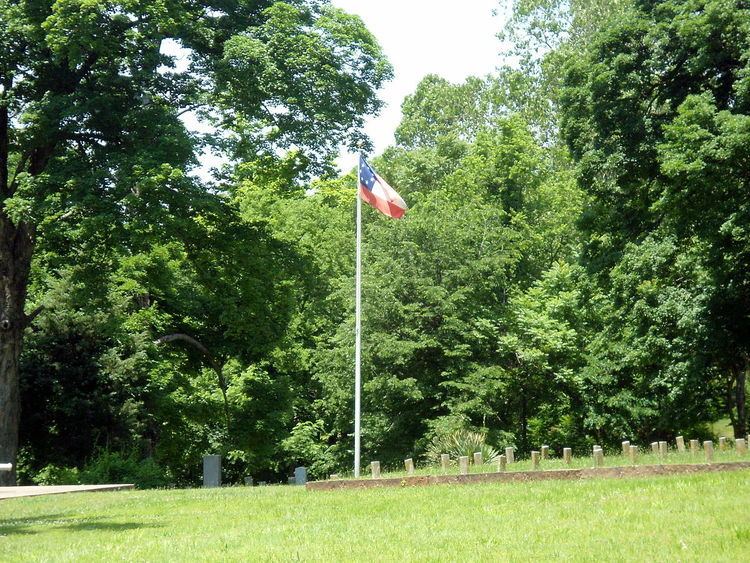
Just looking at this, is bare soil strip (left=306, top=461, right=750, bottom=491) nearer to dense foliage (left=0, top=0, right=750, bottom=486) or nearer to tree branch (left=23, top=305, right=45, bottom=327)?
dense foliage (left=0, top=0, right=750, bottom=486)

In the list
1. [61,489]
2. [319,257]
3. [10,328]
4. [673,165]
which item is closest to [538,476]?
[61,489]

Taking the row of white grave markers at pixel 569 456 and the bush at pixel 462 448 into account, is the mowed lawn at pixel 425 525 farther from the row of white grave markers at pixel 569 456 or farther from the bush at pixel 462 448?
A: the bush at pixel 462 448

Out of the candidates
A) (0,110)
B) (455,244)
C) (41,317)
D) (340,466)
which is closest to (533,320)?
(455,244)

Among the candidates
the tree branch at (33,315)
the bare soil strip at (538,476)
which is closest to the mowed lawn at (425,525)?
the bare soil strip at (538,476)

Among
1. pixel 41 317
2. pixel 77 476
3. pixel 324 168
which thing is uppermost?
pixel 324 168

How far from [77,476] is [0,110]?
10972 mm

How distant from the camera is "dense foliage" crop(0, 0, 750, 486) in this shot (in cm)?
2736

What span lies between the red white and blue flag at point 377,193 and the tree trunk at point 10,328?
33.2 feet

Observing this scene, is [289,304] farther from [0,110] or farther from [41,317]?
[0,110]

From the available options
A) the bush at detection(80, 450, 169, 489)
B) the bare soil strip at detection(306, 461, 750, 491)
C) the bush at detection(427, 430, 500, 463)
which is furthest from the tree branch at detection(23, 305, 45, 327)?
the bare soil strip at detection(306, 461, 750, 491)

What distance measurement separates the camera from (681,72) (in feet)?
103

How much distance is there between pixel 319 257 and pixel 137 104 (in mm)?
24929

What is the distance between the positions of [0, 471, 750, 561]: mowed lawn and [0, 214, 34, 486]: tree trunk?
10209 millimetres

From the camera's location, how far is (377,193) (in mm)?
27312
